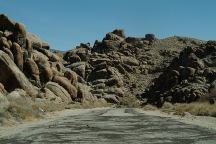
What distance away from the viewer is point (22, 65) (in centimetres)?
7400

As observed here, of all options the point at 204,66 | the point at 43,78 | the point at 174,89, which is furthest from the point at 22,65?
the point at 204,66

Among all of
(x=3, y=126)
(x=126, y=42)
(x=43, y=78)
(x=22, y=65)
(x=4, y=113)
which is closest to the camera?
(x=3, y=126)

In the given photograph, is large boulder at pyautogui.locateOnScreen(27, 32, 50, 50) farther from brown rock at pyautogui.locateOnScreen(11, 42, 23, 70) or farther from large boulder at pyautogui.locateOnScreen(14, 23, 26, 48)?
brown rock at pyautogui.locateOnScreen(11, 42, 23, 70)

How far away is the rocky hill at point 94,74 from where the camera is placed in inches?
2675

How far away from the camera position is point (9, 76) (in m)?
66.1

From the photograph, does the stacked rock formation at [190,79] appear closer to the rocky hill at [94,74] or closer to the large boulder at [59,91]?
the rocky hill at [94,74]

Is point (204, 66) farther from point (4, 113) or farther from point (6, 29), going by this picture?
point (4, 113)

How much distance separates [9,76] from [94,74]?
81787mm

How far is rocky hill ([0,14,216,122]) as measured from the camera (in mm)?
67938

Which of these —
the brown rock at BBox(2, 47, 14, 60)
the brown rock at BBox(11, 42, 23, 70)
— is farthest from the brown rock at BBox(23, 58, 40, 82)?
the brown rock at BBox(2, 47, 14, 60)

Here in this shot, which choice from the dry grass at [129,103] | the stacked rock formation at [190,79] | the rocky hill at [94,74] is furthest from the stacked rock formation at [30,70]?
the stacked rock formation at [190,79]

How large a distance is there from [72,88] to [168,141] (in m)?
67.1

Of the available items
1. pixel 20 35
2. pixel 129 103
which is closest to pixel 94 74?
pixel 129 103

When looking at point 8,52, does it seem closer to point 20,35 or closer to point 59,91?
point 20,35
